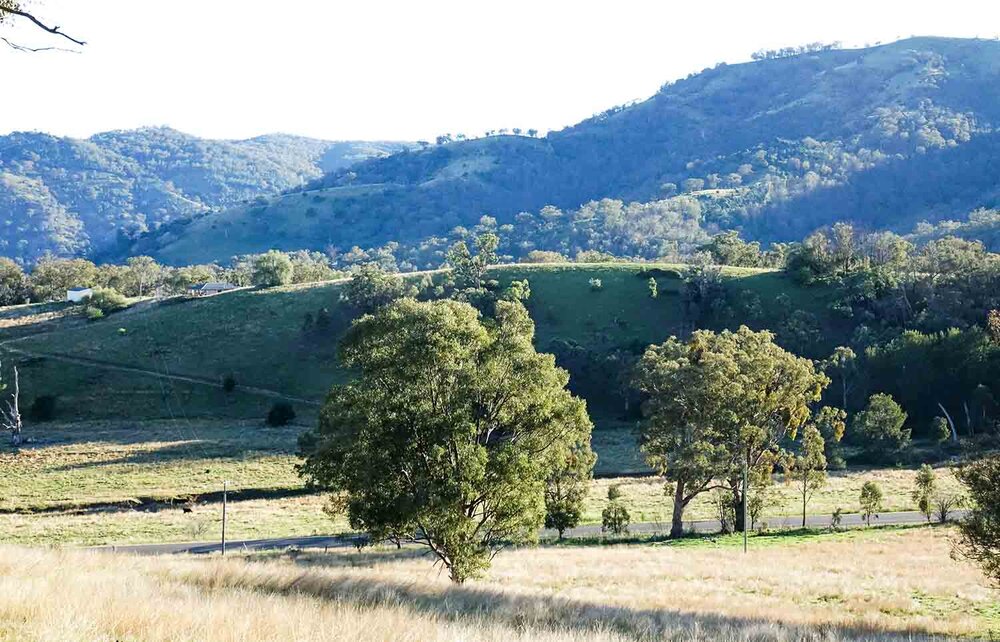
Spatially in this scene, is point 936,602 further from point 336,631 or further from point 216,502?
point 216,502

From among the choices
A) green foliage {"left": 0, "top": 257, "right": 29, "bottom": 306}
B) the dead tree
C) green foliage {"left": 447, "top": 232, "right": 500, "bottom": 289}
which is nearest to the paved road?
the dead tree

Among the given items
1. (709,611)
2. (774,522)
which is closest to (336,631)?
(709,611)

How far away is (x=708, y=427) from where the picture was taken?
135ft

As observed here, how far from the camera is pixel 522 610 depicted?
16.9 metres

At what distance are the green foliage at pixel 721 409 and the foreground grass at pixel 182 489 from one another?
3383 millimetres

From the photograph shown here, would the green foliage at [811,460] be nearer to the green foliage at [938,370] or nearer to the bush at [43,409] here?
the green foliage at [938,370]

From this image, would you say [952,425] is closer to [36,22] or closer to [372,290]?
[372,290]

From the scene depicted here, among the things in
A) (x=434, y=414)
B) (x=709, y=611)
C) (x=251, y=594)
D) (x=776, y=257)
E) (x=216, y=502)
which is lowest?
(x=216, y=502)

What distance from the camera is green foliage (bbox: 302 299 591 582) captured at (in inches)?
803

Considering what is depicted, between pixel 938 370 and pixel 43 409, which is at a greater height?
pixel 938 370

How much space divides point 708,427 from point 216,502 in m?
32.5

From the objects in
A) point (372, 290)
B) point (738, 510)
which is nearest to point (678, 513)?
point (738, 510)

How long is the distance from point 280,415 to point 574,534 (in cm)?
4707

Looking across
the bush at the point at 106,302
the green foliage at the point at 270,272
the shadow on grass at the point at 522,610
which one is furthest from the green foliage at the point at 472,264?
the shadow on grass at the point at 522,610
